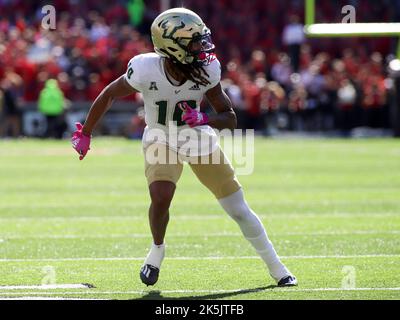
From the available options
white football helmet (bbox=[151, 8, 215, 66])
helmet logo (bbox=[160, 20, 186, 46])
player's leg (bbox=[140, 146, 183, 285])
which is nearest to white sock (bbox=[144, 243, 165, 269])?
player's leg (bbox=[140, 146, 183, 285])

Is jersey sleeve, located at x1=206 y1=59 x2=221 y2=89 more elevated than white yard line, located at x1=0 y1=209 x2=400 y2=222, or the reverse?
jersey sleeve, located at x1=206 y1=59 x2=221 y2=89

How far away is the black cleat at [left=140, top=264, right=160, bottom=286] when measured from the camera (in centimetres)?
671

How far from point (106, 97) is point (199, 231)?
294cm

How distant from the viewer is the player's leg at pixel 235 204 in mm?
6738

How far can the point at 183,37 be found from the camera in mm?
6516

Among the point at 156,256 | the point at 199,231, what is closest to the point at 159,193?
the point at 156,256

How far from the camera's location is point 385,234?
9055 mm

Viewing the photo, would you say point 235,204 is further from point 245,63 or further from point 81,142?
point 245,63

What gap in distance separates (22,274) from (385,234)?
3.27m

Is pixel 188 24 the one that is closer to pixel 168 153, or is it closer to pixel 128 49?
pixel 168 153

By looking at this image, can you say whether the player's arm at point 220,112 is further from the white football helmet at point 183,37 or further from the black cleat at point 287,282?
the black cleat at point 287,282

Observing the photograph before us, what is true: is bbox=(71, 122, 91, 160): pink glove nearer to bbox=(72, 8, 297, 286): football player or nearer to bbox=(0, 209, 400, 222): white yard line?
bbox=(72, 8, 297, 286): football player

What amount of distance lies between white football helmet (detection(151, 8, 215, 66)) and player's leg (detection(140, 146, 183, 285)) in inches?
23.2

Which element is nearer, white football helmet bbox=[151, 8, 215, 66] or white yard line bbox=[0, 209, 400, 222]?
white football helmet bbox=[151, 8, 215, 66]
